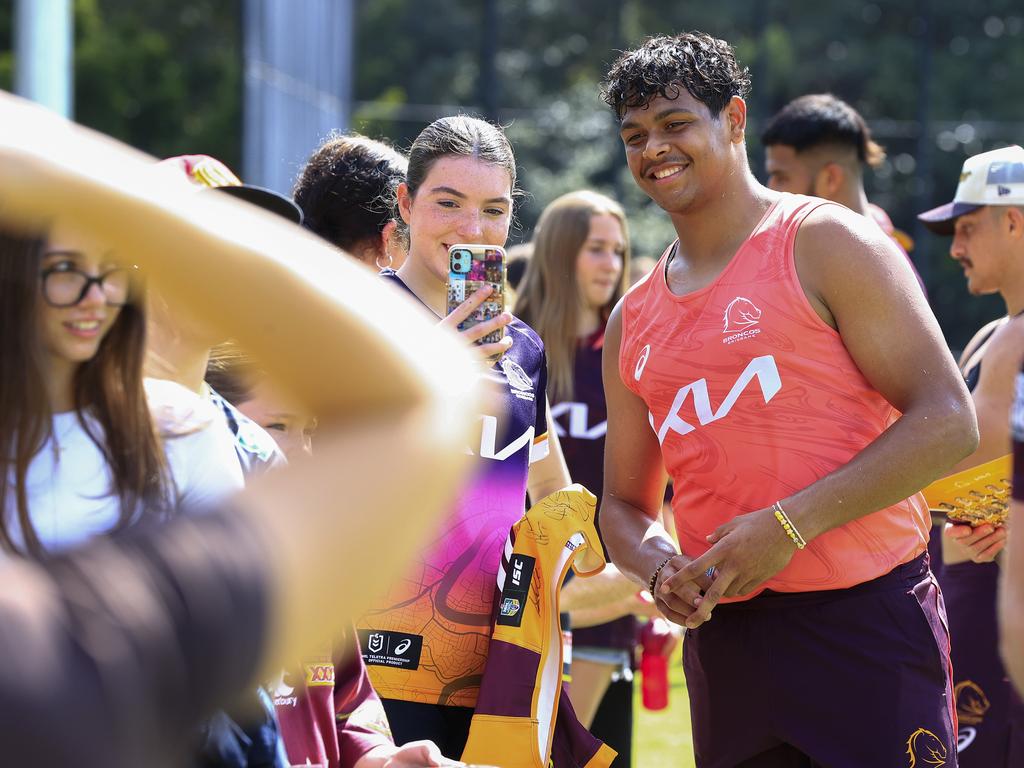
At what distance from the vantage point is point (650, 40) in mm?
3184

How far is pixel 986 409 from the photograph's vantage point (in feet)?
12.1

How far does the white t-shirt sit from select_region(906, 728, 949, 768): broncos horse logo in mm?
1617

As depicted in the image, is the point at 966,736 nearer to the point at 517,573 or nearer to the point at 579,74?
the point at 517,573

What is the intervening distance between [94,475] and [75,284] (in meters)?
0.25

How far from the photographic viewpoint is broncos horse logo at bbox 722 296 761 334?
279 cm

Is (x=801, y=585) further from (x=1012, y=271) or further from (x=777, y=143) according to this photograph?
(x=777, y=143)

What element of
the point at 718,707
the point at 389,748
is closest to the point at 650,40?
the point at 718,707

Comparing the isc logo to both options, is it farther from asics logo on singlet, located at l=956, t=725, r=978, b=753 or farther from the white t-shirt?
asics logo on singlet, located at l=956, t=725, r=978, b=753

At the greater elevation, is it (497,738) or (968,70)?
(968,70)

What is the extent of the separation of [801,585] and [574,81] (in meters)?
30.0

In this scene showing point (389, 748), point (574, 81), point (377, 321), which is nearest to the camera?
A: point (377, 321)

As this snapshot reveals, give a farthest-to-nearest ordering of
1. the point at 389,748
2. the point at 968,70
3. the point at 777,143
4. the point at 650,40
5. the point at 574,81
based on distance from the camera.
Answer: the point at 574,81
the point at 968,70
the point at 777,143
the point at 650,40
the point at 389,748

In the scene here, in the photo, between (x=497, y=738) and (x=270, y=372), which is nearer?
(x=270, y=372)

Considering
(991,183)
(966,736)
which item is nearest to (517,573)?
(966,736)
